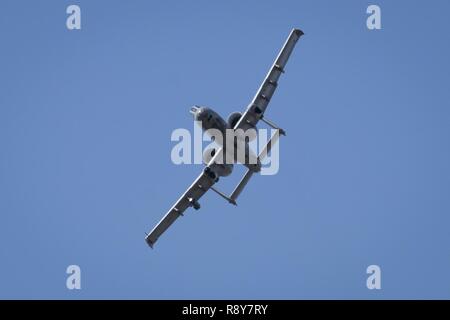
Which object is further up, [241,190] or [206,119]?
[206,119]

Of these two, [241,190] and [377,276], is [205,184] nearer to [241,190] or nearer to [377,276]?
[241,190]

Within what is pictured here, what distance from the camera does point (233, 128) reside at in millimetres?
67938

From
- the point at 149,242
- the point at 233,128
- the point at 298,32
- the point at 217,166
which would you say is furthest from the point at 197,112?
the point at 149,242

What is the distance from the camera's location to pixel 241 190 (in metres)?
69.6

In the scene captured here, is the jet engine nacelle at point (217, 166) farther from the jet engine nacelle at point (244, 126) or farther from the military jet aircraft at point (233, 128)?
the jet engine nacelle at point (244, 126)

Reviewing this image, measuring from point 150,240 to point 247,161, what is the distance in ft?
37.8

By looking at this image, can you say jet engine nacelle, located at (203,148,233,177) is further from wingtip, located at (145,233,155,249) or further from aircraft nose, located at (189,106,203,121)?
wingtip, located at (145,233,155,249)

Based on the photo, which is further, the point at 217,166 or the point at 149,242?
the point at 149,242

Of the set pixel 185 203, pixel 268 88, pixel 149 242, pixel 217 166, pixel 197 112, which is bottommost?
pixel 149 242

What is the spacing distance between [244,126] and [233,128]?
889mm

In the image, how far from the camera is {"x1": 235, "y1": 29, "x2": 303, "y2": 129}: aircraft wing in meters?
68.1

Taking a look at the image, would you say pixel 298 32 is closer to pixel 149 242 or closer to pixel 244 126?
pixel 244 126
